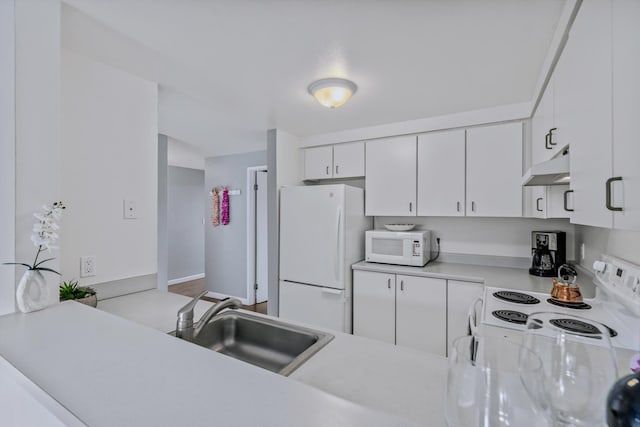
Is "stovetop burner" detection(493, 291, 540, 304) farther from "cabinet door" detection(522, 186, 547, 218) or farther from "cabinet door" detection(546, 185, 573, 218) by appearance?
"cabinet door" detection(522, 186, 547, 218)

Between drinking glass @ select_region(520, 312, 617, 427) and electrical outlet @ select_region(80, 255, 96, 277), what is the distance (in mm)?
1955

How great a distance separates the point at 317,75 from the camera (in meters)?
1.84

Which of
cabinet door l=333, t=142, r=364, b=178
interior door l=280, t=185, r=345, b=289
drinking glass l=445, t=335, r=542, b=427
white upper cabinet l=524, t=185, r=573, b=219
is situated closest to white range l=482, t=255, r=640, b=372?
white upper cabinet l=524, t=185, r=573, b=219

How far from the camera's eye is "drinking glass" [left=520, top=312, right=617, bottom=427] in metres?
0.49

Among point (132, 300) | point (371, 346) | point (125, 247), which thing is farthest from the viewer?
point (125, 247)

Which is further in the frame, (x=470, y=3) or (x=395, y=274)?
(x=395, y=274)

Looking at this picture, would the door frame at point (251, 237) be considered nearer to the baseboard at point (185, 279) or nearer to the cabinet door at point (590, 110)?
the baseboard at point (185, 279)

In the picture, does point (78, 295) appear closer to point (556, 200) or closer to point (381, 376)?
point (381, 376)

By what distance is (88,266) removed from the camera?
5.21 feet

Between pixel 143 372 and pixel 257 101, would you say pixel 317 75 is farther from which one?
pixel 143 372

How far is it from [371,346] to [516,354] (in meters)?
0.58

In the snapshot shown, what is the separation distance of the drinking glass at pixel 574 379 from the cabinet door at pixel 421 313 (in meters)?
1.88

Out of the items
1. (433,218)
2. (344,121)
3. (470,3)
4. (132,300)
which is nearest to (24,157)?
(132,300)

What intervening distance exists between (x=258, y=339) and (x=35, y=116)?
51.0 inches
